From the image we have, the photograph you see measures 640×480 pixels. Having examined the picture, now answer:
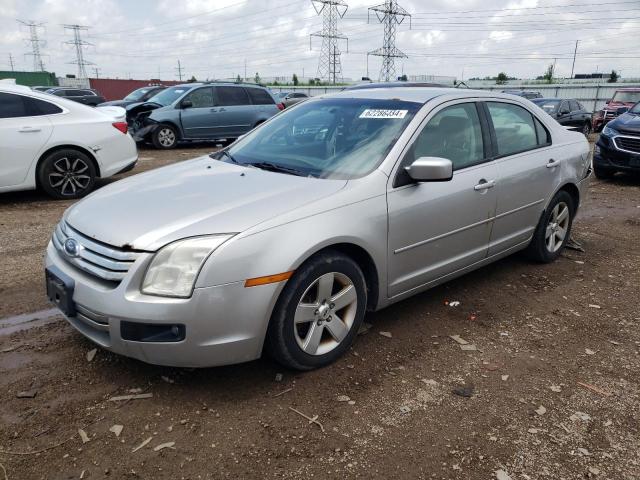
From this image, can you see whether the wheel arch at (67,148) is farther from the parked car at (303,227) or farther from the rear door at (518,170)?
the rear door at (518,170)

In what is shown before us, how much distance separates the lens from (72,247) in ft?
9.65

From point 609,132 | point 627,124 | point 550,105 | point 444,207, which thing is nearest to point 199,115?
point 609,132

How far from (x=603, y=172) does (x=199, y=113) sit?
9.49 metres

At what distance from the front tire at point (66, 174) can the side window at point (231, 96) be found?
6965 mm

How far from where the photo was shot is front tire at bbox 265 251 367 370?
9.43 feet

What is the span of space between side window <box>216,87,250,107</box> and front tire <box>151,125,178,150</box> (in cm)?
141

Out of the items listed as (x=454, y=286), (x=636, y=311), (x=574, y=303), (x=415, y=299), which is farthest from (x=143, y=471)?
(x=636, y=311)

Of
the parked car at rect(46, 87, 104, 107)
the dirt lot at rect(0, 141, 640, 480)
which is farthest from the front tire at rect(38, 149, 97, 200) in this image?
the parked car at rect(46, 87, 104, 107)

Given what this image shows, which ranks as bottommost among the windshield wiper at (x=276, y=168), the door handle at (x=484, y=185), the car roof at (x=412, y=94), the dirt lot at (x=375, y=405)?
the dirt lot at (x=375, y=405)

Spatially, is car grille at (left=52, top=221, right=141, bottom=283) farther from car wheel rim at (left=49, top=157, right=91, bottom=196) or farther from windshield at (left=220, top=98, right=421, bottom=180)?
car wheel rim at (left=49, top=157, right=91, bottom=196)

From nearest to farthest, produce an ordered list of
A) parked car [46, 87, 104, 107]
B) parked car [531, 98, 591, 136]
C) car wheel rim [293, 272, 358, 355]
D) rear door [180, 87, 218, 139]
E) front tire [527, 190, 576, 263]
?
1. car wheel rim [293, 272, 358, 355]
2. front tire [527, 190, 576, 263]
3. rear door [180, 87, 218, 139]
4. parked car [531, 98, 591, 136]
5. parked car [46, 87, 104, 107]

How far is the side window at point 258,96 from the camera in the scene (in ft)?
47.4

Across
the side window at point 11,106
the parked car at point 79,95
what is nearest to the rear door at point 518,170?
Result: the side window at point 11,106

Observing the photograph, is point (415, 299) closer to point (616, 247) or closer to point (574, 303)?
point (574, 303)
